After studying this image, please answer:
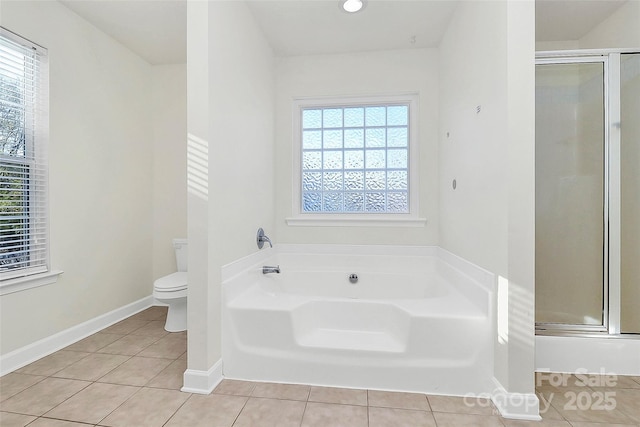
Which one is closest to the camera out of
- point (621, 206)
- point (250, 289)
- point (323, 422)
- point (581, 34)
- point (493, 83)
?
point (323, 422)

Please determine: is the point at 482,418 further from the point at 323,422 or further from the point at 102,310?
the point at 102,310

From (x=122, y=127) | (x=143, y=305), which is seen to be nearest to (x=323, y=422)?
(x=143, y=305)

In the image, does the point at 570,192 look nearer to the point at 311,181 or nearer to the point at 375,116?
the point at 375,116

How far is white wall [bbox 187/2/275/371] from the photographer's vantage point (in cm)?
174

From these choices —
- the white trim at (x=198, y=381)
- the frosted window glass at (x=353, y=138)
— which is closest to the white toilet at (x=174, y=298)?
the white trim at (x=198, y=381)

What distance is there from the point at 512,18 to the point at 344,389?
2088mm

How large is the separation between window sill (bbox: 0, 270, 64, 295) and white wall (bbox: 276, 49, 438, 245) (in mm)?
1698

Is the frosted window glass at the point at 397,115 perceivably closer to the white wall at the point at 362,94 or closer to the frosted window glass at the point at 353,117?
the white wall at the point at 362,94

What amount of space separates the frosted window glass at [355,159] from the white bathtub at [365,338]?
1003 mm

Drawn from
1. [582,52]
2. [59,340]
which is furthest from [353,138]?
[59,340]

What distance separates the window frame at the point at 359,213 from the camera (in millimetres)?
2863

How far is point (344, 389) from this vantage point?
1.76 m

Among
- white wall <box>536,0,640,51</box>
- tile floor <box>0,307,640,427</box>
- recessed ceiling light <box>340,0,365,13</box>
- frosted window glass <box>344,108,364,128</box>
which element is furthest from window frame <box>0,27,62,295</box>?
white wall <box>536,0,640,51</box>

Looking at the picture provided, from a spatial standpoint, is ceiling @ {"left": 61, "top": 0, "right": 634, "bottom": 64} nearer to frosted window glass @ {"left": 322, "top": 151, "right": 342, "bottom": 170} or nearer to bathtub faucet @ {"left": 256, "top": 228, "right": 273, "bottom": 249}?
frosted window glass @ {"left": 322, "top": 151, "right": 342, "bottom": 170}
